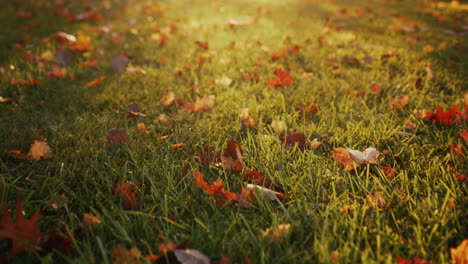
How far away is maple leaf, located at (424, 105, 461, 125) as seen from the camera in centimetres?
165

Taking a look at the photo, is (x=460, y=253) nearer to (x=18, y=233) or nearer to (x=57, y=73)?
(x=18, y=233)

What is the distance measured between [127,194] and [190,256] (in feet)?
1.32

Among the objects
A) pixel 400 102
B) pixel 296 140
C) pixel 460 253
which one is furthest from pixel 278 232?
pixel 400 102

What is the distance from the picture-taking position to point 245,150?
5.00 ft

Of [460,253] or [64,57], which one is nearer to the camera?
[460,253]

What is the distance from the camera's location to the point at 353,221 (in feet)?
3.37

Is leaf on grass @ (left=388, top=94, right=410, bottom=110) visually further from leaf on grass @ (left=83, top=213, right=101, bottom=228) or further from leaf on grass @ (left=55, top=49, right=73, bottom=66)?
leaf on grass @ (left=55, top=49, right=73, bottom=66)

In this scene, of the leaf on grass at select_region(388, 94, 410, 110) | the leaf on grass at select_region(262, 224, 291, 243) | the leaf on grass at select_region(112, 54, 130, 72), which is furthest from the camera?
the leaf on grass at select_region(112, 54, 130, 72)

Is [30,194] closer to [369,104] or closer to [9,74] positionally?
[9,74]

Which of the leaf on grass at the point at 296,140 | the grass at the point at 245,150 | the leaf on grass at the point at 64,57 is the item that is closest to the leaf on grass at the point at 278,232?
the grass at the point at 245,150

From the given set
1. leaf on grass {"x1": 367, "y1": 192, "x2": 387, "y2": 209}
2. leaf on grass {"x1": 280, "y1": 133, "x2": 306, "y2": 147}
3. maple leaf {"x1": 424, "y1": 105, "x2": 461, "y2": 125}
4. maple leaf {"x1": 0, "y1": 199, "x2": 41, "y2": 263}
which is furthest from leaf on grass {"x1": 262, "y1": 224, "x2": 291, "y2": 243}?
maple leaf {"x1": 424, "y1": 105, "x2": 461, "y2": 125}

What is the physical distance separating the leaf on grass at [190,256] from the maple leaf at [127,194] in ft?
1.04

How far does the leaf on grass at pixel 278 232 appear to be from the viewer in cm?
100

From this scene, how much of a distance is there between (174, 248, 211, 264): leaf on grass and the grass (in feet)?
0.15
